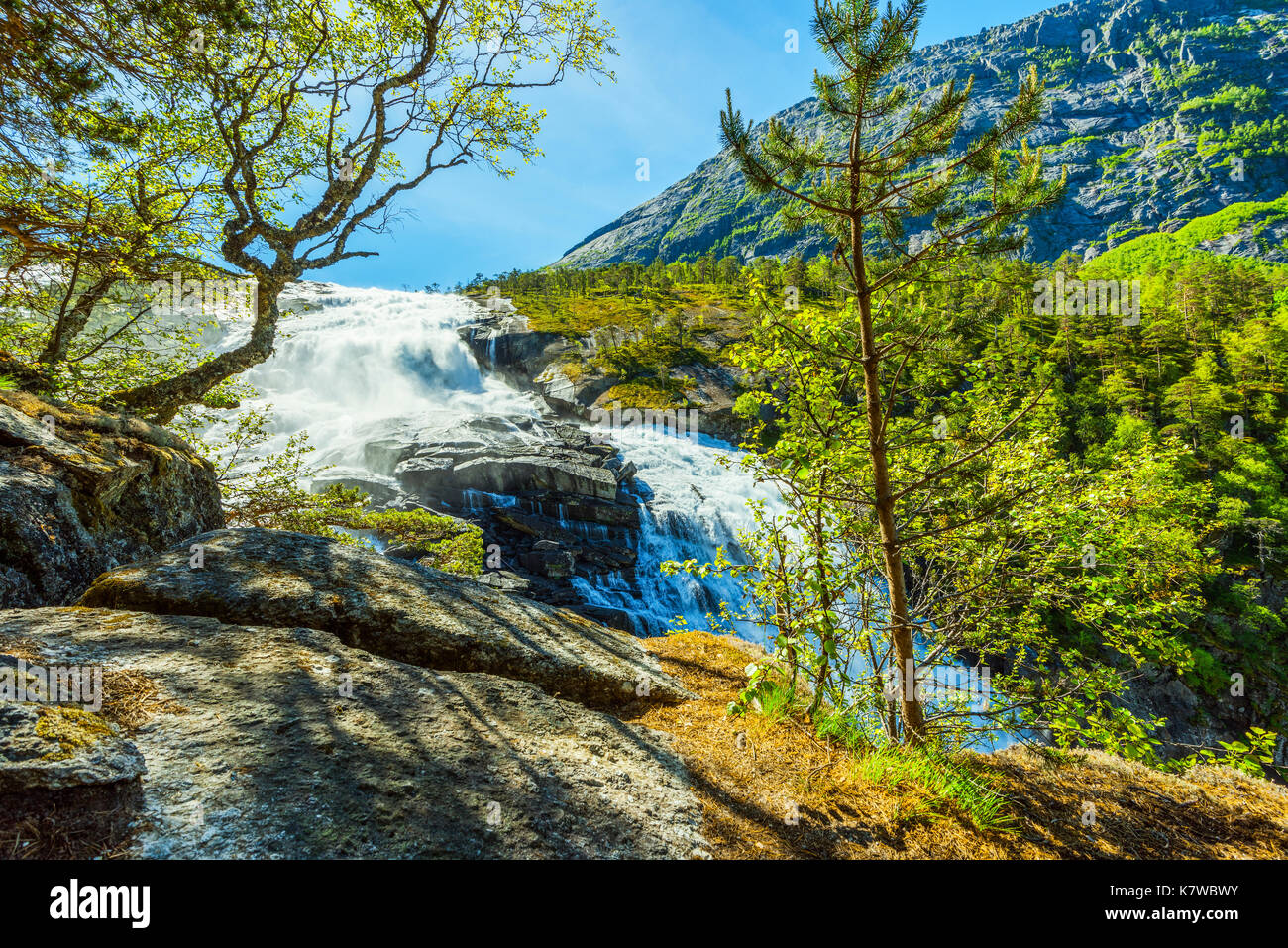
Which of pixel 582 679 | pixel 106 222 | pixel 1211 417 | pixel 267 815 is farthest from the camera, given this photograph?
pixel 1211 417

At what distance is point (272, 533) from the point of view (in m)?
6.62

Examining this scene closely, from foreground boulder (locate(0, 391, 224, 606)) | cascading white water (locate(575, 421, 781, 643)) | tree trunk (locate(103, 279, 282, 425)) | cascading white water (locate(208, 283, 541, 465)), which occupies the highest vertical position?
cascading white water (locate(208, 283, 541, 465))

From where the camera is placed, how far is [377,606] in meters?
5.73

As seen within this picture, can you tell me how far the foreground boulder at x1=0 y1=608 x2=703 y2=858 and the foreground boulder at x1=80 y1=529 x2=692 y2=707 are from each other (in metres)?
0.51

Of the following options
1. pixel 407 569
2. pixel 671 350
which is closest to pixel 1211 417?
pixel 671 350

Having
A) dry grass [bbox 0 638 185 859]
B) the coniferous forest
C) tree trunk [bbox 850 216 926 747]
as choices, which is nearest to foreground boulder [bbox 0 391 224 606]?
the coniferous forest

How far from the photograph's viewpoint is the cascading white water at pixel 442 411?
96.2 ft

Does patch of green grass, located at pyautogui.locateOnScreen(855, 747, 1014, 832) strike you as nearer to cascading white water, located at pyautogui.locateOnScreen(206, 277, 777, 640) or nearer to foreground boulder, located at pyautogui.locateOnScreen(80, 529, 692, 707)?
foreground boulder, located at pyautogui.locateOnScreen(80, 529, 692, 707)

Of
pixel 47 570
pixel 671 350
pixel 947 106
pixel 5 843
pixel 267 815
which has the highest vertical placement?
pixel 671 350

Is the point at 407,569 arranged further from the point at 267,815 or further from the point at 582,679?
the point at 267,815

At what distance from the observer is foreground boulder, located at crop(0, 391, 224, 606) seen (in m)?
5.02

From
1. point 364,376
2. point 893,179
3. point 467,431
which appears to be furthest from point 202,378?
point 364,376

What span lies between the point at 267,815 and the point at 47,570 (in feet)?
16.2

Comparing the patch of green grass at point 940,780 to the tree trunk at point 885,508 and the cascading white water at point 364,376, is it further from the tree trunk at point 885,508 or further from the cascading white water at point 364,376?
the cascading white water at point 364,376
